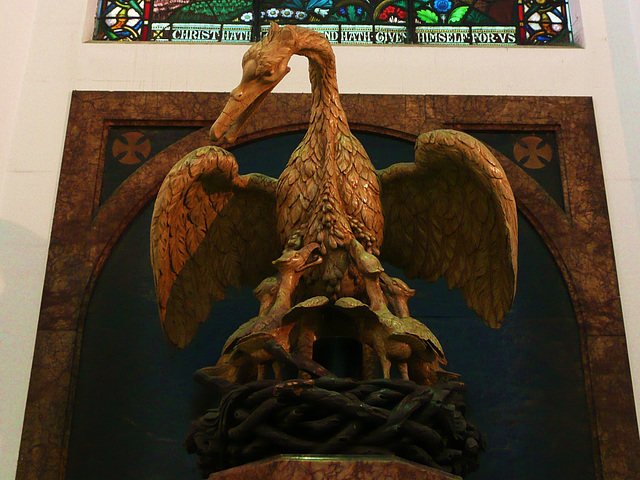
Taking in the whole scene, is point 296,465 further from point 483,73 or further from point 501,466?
point 483,73

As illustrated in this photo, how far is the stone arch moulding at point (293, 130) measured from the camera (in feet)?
10.5

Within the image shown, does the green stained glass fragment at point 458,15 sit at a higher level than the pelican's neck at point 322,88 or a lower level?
higher

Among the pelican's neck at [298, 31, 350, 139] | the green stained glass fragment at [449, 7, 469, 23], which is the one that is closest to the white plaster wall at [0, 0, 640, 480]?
the green stained glass fragment at [449, 7, 469, 23]

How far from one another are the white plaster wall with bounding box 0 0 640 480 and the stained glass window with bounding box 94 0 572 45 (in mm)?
174

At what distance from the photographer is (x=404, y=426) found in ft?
7.18

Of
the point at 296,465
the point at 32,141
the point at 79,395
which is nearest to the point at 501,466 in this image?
the point at 296,465

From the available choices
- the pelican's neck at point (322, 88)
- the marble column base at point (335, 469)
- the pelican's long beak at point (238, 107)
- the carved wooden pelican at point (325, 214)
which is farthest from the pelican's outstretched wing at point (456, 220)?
the marble column base at point (335, 469)

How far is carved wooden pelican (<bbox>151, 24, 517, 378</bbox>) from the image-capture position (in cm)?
269

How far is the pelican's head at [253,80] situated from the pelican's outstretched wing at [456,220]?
54cm

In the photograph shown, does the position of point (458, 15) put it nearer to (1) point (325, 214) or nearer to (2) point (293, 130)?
(2) point (293, 130)

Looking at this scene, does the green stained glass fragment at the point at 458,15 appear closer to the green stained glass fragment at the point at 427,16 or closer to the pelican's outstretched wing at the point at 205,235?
the green stained glass fragment at the point at 427,16

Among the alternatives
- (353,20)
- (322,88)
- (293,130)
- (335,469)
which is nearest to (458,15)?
(353,20)

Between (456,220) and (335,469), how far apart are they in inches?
47.9

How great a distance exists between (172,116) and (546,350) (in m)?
1.87
